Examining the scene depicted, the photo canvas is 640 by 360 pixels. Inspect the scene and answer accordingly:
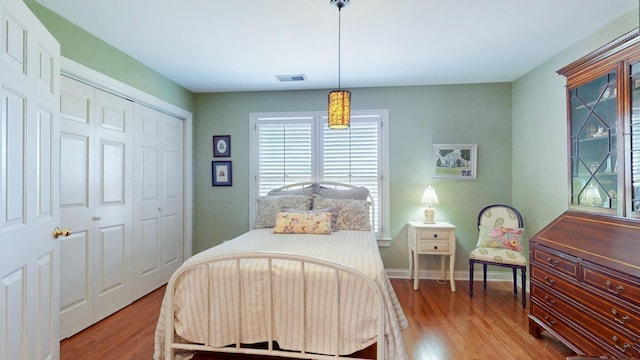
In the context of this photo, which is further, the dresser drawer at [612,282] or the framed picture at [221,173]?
the framed picture at [221,173]

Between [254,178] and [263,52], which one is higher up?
[263,52]

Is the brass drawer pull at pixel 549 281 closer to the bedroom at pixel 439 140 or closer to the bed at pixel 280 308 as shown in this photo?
the bedroom at pixel 439 140

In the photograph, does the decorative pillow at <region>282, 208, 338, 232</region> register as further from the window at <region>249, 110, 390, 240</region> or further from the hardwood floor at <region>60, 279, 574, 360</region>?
the hardwood floor at <region>60, 279, 574, 360</region>

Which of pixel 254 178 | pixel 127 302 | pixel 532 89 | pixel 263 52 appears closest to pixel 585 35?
pixel 532 89

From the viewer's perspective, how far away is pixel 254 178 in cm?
395

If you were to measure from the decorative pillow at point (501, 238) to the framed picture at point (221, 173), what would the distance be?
122 inches

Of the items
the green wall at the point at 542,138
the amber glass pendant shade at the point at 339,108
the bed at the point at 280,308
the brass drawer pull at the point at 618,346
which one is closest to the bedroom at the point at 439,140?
the green wall at the point at 542,138

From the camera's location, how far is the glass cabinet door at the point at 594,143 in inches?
74.8

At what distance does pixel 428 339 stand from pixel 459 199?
76.5 inches

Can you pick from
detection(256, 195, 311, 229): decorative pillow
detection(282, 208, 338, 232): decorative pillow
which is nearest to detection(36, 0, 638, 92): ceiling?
detection(256, 195, 311, 229): decorative pillow

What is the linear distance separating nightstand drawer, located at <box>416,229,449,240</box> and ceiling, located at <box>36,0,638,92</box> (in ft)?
5.71

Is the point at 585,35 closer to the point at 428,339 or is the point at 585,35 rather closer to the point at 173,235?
the point at 428,339

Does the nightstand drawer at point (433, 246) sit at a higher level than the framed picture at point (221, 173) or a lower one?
lower

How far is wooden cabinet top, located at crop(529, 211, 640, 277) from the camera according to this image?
5.24 ft
